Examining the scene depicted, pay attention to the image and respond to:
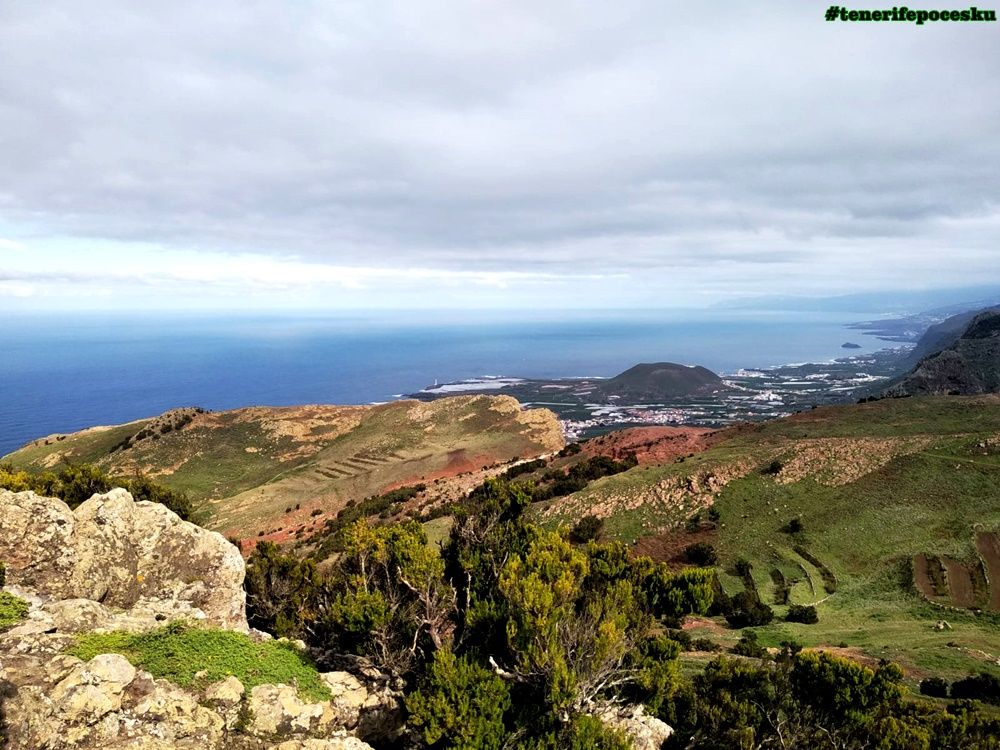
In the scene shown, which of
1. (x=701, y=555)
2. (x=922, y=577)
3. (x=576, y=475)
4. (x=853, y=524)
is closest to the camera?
(x=922, y=577)

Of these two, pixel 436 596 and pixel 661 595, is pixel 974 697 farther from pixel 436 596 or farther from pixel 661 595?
pixel 436 596

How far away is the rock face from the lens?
1730cm

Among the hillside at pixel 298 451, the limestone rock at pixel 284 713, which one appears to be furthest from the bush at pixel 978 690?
the hillside at pixel 298 451

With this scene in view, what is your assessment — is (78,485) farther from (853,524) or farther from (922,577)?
(853,524)

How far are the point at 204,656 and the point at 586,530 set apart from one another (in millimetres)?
27760

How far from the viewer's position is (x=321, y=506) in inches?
2405

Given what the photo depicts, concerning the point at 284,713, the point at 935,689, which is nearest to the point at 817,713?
the point at 935,689

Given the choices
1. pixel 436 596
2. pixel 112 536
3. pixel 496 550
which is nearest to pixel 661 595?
pixel 496 550

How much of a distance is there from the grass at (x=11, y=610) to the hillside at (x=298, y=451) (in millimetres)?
41055

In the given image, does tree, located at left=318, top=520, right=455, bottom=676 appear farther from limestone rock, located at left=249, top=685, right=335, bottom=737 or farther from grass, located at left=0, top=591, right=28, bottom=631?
grass, located at left=0, top=591, right=28, bottom=631

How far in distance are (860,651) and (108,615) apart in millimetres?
28678

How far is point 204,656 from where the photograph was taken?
14867mm

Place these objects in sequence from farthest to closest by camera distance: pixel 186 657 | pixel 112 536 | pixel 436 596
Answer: pixel 112 536 < pixel 436 596 < pixel 186 657

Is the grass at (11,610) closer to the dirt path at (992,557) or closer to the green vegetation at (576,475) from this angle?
the green vegetation at (576,475)
